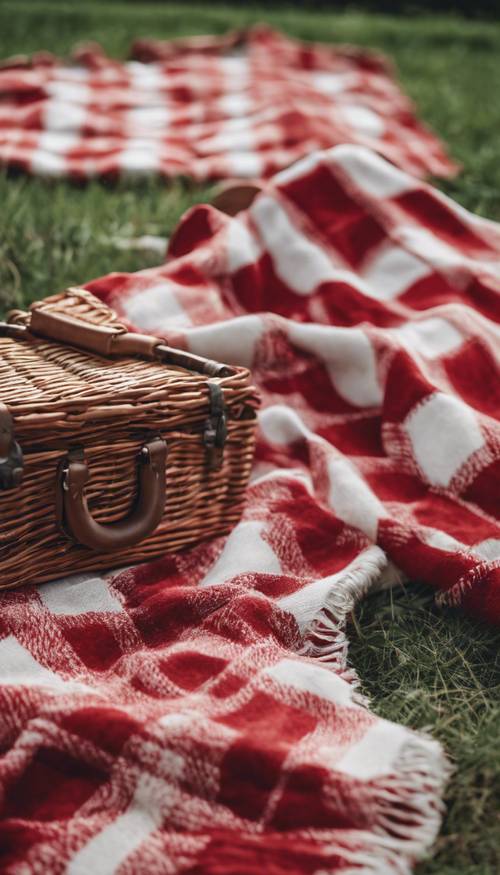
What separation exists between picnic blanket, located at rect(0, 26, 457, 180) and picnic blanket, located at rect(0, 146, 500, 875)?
783 mm

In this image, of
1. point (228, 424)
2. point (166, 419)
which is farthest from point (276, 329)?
point (166, 419)

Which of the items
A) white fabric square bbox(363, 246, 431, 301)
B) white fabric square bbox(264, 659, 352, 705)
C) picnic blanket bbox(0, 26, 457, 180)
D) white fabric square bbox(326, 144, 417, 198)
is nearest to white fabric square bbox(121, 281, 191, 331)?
white fabric square bbox(363, 246, 431, 301)

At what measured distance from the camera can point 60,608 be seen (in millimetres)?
1139

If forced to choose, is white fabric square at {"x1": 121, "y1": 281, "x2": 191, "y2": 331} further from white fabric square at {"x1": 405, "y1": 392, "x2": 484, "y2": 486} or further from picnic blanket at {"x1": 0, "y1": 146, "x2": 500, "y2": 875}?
white fabric square at {"x1": 405, "y1": 392, "x2": 484, "y2": 486}

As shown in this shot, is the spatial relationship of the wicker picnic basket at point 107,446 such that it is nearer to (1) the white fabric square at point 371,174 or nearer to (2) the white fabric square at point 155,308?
(2) the white fabric square at point 155,308

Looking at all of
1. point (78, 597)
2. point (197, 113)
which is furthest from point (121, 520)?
point (197, 113)

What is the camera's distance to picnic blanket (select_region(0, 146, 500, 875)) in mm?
851

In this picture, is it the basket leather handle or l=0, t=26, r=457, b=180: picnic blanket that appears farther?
l=0, t=26, r=457, b=180: picnic blanket

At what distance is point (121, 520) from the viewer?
1194 mm

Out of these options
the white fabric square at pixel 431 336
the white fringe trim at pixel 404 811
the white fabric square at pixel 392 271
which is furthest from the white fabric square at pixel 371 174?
the white fringe trim at pixel 404 811

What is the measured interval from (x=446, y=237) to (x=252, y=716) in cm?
121

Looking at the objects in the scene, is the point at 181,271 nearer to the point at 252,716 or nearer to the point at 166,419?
the point at 166,419

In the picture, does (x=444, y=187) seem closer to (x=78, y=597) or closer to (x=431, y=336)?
(x=431, y=336)

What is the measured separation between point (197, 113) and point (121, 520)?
7.14 feet
